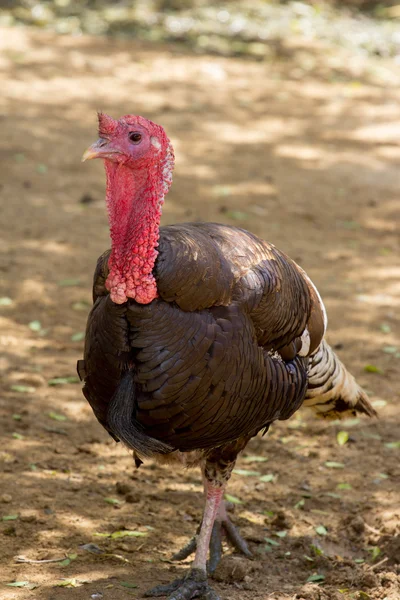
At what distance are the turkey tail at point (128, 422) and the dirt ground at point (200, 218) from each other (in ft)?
2.83

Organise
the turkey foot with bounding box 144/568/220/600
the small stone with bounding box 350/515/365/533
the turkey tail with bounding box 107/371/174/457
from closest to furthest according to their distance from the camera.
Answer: the turkey tail with bounding box 107/371/174/457 < the turkey foot with bounding box 144/568/220/600 < the small stone with bounding box 350/515/365/533

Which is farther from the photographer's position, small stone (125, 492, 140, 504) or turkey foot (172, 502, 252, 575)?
small stone (125, 492, 140, 504)

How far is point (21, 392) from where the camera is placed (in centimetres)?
611

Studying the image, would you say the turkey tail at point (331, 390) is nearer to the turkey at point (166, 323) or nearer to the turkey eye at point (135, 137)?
the turkey at point (166, 323)

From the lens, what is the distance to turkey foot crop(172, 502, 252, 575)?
4.70 metres

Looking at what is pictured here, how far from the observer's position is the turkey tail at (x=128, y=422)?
3738 mm

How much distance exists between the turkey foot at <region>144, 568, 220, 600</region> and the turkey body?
0.73 meters

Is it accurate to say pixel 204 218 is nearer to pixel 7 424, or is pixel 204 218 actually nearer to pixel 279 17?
pixel 7 424

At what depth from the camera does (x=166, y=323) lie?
368cm

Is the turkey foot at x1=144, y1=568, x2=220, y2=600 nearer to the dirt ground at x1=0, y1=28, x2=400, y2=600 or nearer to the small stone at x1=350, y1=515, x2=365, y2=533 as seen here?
the dirt ground at x1=0, y1=28, x2=400, y2=600

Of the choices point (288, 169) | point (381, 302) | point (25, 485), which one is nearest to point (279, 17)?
point (288, 169)

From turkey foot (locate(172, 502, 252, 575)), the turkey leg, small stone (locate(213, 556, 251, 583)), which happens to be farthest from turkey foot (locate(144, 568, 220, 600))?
turkey foot (locate(172, 502, 252, 575))

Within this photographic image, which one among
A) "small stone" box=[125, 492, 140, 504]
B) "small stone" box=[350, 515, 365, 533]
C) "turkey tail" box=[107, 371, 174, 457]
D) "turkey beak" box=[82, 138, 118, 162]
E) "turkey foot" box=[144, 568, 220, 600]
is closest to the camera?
"turkey beak" box=[82, 138, 118, 162]

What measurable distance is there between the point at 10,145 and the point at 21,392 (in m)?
4.75
